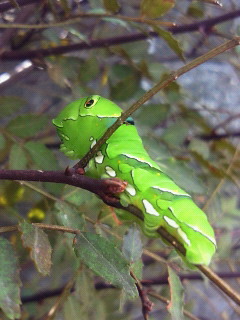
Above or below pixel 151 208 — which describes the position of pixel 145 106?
below

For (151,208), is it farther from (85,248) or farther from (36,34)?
(36,34)

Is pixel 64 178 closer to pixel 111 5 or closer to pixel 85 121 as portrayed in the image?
pixel 85 121

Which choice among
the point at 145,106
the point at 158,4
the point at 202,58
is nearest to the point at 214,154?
the point at 145,106

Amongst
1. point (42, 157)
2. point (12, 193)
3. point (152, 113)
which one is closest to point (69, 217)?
point (42, 157)

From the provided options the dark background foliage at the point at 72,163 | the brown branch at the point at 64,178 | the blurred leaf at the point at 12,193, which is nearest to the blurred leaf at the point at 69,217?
the dark background foliage at the point at 72,163

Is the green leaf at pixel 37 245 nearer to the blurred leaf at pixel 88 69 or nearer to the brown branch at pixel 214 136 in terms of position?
the blurred leaf at pixel 88 69

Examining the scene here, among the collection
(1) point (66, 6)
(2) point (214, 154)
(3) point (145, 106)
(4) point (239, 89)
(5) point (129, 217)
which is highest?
(1) point (66, 6)

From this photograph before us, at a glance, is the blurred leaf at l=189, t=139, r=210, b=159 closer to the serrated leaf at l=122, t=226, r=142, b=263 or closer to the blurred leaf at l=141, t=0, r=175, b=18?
the blurred leaf at l=141, t=0, r=175, b=18
